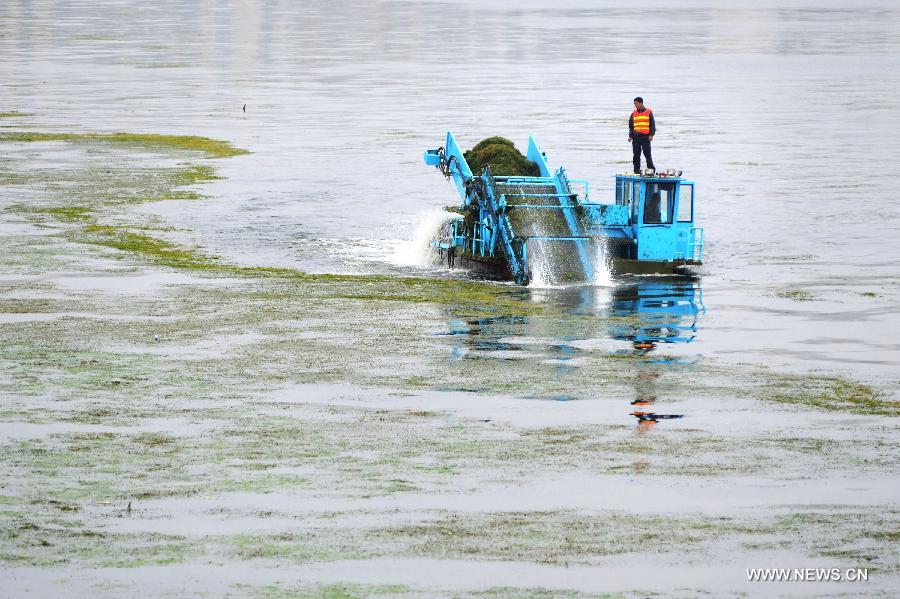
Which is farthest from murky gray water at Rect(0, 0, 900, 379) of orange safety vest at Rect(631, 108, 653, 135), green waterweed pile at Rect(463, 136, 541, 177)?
orange safety vest at Rect(631, 108, 653, 135)

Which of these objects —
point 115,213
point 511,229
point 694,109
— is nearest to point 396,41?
point 694,109

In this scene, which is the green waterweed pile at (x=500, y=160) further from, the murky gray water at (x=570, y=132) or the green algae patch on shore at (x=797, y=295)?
the green algae patch on shore at (x=797, y=295)

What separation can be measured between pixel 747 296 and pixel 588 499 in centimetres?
1498

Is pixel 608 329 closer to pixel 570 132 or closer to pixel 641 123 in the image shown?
pixel 641 123

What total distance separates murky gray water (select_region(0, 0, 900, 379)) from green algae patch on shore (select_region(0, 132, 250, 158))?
5.36ft

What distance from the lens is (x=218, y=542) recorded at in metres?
17.9

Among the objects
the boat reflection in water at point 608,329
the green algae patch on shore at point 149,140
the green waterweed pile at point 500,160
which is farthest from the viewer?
the green algae patch on shore at point 149,140

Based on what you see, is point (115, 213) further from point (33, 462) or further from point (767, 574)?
point (767, 574)

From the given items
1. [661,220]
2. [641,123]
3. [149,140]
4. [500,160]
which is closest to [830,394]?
[661,220]

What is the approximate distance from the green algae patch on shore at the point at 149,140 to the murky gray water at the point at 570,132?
163 cm

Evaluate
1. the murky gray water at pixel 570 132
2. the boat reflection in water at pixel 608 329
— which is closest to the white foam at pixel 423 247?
the murky gray water at pixel 570 132

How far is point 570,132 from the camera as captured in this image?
223 feet

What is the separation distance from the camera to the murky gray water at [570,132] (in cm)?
3338

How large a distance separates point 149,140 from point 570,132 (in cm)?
1823
